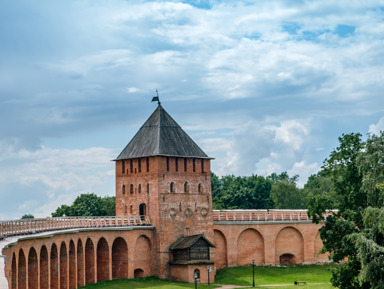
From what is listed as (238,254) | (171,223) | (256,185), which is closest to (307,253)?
(238,254)

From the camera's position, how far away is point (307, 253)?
61.1 meters

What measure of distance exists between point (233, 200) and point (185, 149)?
2774 cm

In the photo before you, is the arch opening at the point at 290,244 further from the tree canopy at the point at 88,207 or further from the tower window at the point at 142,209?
the tree canopy at the point at 88,207

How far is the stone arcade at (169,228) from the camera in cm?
4950

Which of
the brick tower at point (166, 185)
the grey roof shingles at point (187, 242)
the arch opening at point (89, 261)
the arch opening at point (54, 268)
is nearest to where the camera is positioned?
the arch opening at point (54, 268)

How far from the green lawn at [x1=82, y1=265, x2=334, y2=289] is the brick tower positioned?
2.13 metres

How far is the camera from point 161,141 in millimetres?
54781

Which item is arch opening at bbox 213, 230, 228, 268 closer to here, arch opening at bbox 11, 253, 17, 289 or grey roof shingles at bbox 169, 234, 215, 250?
grey roof shingles at bbox 169, 234, 215, 250

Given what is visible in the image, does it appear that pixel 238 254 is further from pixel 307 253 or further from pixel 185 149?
pixel 185 149

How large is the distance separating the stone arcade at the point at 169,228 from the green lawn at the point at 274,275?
4.58ft

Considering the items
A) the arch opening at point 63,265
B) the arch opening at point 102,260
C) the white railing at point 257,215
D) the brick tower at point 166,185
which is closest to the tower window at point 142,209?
the brick tower at point 166,185

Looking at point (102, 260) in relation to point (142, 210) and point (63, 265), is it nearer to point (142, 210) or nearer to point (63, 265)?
point (142, 210)

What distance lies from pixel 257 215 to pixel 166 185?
34.5 ft

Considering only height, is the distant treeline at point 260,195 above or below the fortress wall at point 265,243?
above
